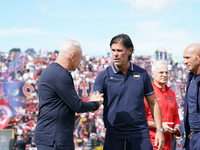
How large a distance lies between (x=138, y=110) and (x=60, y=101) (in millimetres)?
966

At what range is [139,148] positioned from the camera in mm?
2799

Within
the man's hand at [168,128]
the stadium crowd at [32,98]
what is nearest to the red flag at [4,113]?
the stadium crowd at [32,98]

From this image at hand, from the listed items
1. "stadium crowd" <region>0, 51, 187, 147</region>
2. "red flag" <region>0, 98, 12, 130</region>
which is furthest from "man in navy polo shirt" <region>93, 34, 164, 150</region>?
"red flag" <region>0, 98, 12, 130</region>

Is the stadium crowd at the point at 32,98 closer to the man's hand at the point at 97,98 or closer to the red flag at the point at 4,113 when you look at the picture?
the red flag at the point at 4,113

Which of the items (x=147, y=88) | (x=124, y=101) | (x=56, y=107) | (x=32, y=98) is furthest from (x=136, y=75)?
(x=32, y=98)

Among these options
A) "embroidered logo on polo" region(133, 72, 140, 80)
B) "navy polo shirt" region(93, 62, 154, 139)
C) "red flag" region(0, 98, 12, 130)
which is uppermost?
"embroidered logo on polo" region(133, 72, 140, 80)

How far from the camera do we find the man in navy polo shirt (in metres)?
2.81

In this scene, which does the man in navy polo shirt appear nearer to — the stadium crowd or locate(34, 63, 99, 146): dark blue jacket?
locate(34, 63, 99, 146): dark blue jacket

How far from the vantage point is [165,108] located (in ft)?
12.2

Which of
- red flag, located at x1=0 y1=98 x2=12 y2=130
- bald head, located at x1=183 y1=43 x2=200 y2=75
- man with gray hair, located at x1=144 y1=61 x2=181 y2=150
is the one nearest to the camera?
bald head, located at x1=183 y1=43 x2=200 y2=75

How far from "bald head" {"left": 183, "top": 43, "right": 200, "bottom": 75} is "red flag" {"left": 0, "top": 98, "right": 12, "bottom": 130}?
10.3 meters

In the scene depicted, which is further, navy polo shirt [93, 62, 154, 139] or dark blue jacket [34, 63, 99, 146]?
navy polo shirt [93, 62, 154, 139]

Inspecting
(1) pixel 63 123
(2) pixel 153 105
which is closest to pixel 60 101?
(1) pixel 63 123

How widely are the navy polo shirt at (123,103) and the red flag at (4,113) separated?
10084 mm
